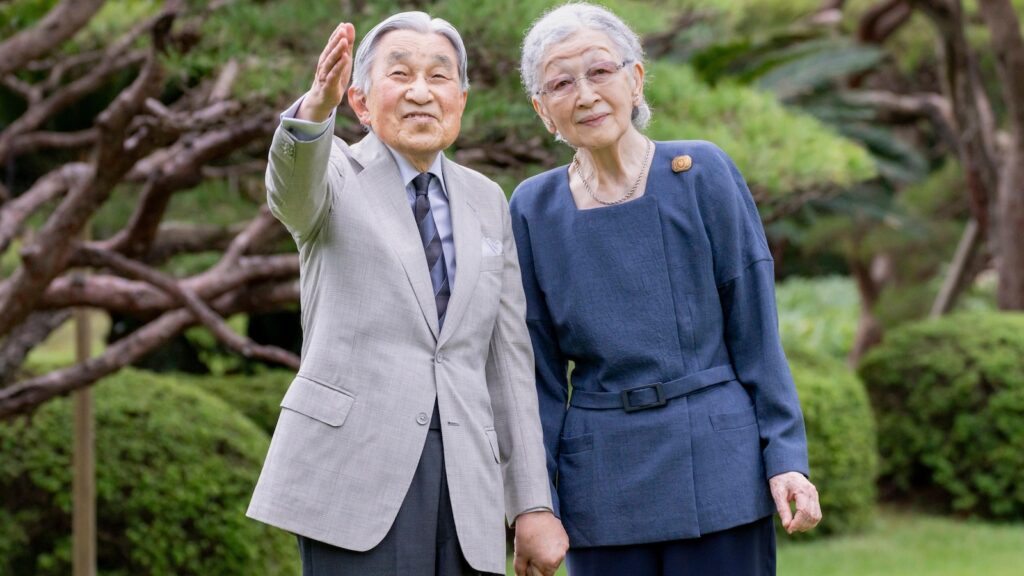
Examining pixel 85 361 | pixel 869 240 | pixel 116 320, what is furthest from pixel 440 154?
pixel 869 240

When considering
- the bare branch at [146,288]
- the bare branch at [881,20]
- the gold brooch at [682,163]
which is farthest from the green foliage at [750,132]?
the bare branch at [881,20]

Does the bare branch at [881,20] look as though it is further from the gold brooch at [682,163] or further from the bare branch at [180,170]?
the gold brooch at [682,163]

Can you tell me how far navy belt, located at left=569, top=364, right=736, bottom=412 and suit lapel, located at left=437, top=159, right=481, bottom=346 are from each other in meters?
0.33

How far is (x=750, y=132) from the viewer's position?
3973mm

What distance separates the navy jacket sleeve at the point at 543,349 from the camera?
226 centimetres

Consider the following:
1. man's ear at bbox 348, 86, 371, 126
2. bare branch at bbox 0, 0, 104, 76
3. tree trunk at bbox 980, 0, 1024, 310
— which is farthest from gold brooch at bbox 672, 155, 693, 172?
tree trunk at bbox 980, 0, 1024, 310

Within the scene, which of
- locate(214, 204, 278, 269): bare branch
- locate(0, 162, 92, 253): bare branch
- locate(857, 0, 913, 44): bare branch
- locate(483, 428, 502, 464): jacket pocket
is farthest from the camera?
locate(857, 0, 913, 44): bare branch

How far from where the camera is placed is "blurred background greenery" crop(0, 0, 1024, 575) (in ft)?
12.6

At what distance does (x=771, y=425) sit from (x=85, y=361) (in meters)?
2.52

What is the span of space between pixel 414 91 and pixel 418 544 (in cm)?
70

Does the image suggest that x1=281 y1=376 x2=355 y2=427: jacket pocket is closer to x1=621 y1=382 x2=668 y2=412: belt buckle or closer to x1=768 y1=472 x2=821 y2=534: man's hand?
x1=621 y1=382 x2=668 y2=412: belt buckle

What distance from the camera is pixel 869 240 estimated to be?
916 centimetres

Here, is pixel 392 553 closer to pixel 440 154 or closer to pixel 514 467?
pixel 514 467

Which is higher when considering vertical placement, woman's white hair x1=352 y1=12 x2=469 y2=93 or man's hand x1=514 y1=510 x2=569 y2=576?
woman's white hair x1=352 y1=12 x2=469 y2=93
